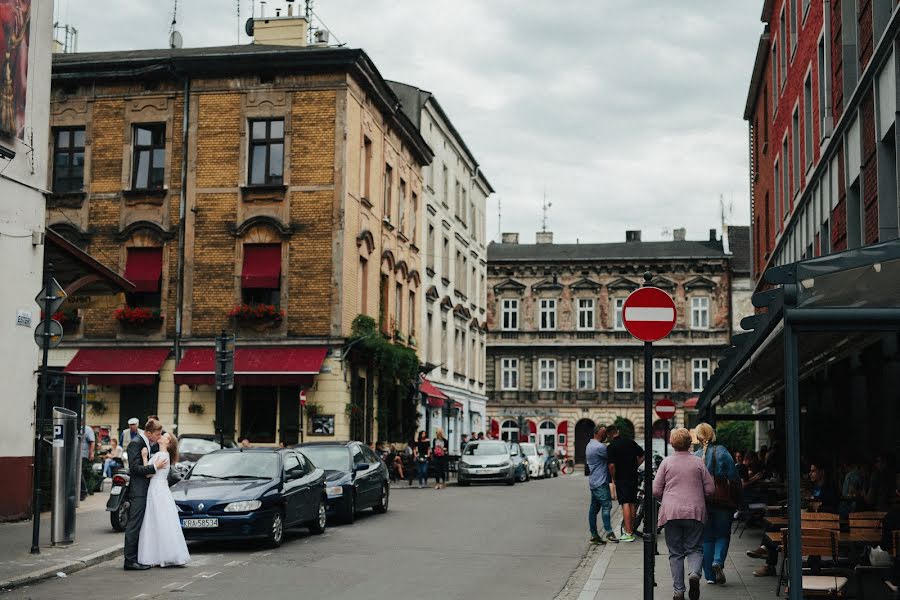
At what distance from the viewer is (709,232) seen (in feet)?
274

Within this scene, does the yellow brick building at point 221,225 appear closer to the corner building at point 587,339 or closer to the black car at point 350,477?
the black car at point 350,477

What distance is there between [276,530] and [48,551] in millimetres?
3256

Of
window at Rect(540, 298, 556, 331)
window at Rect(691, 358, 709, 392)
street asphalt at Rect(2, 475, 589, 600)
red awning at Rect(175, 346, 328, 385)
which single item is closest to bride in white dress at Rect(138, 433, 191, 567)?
street asphalt at Rect(2, 475, 589, 600)

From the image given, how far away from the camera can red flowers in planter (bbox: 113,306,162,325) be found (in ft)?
124

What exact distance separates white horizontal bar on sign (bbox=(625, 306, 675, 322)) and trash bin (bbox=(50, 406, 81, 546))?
28.9 ft

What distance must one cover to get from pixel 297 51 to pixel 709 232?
171 feet

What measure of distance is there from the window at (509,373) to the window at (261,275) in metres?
45.4

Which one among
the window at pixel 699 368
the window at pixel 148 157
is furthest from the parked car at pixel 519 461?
the window at pixel 699 368

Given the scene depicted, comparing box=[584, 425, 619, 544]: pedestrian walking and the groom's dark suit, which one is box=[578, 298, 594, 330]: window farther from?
the groom's dark suit

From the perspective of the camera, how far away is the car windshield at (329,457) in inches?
906

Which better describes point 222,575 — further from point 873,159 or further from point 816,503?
point 873,159

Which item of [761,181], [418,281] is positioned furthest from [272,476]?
[418,281]

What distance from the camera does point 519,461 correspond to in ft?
143

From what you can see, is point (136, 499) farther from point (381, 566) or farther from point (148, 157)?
point (148, 157)
